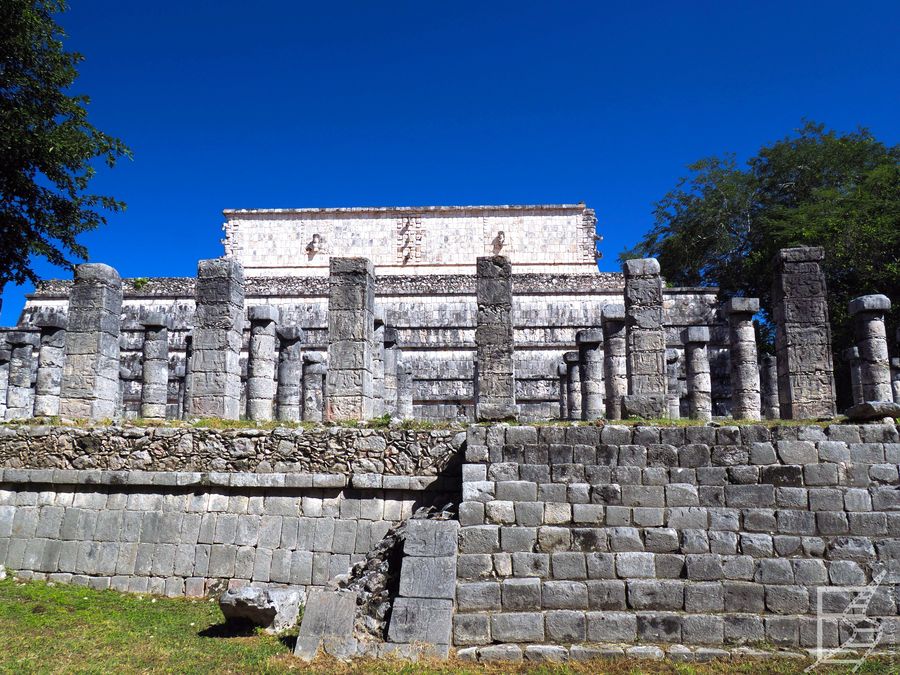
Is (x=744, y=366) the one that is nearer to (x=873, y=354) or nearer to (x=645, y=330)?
(x=873, y=354)

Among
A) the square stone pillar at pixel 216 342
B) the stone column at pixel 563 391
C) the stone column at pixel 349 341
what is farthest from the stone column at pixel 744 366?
the square stone pillar at pixel 216 342

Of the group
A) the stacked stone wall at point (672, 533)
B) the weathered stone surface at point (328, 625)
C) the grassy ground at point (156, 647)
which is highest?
the stacked stone wall at point (672, 533)

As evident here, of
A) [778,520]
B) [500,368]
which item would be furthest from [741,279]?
[778,520]

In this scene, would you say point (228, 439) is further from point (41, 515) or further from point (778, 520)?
point (778, 520)

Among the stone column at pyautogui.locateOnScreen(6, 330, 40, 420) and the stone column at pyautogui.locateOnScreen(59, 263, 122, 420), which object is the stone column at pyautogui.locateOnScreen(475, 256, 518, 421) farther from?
the stone column at pyautogui.locateOnScreen(6, 330, 40, 420)

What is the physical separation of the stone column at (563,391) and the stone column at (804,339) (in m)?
9.27

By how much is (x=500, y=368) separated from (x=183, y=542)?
5299 millimetres

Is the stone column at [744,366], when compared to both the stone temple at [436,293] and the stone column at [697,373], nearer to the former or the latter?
the stone column at [697,373]

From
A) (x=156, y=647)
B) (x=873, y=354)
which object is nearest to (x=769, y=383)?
(x=873, y=354)

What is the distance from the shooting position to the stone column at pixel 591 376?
55.0 ft

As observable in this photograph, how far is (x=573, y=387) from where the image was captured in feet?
64.0

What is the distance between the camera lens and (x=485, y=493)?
7.79 metres

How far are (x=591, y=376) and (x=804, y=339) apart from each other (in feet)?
20.8

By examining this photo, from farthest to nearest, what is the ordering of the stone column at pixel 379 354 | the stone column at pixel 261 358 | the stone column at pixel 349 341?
the stone column at pixel 379 354 < the stone column at pixel 261 358 < the stone column at pixel 349 341
